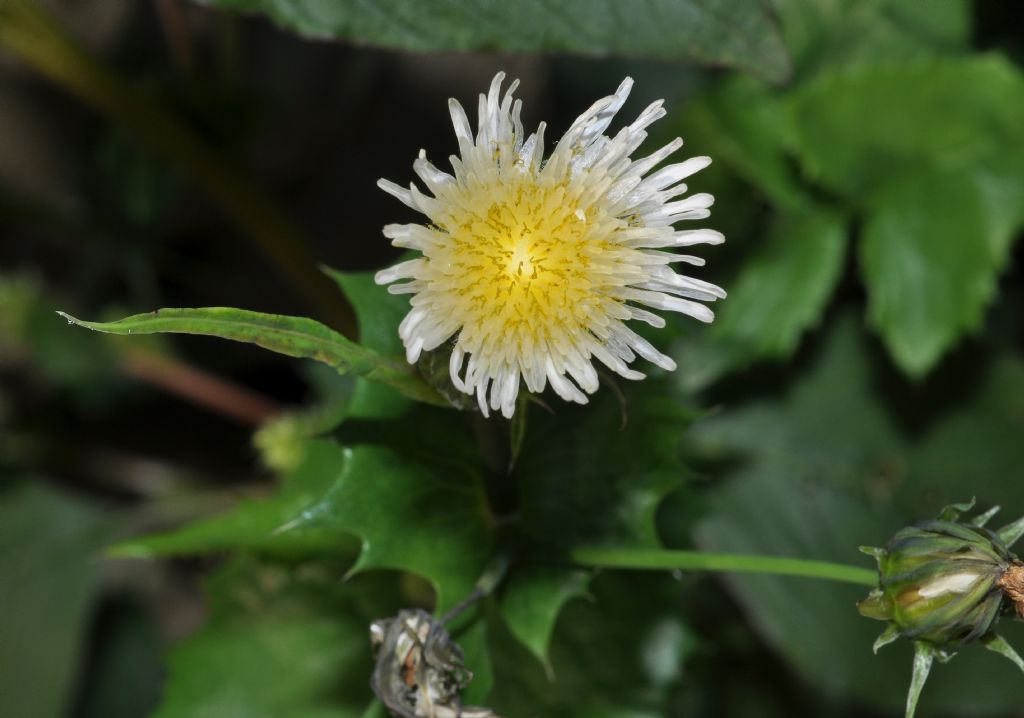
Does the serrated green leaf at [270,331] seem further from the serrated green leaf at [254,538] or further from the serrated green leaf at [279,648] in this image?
the serrated green leaf at [279,648]

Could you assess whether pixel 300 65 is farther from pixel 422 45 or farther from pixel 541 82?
pixel 422 45

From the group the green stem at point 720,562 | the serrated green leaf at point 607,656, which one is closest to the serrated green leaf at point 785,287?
the serrated green leaf at point 607,656

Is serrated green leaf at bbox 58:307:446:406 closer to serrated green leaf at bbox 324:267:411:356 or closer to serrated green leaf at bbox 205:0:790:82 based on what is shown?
serrated green leaf at bbox 324:267:411:356

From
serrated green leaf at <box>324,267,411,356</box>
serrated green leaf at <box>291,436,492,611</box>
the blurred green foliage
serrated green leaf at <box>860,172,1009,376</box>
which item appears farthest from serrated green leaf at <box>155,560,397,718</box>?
serrated green leaf at <box>860,172,1009,376</box>

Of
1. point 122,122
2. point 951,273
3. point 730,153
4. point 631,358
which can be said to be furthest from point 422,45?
point 951,273

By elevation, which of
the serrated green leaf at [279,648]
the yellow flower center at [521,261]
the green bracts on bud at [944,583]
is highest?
the yellow flower center at [521,261]
